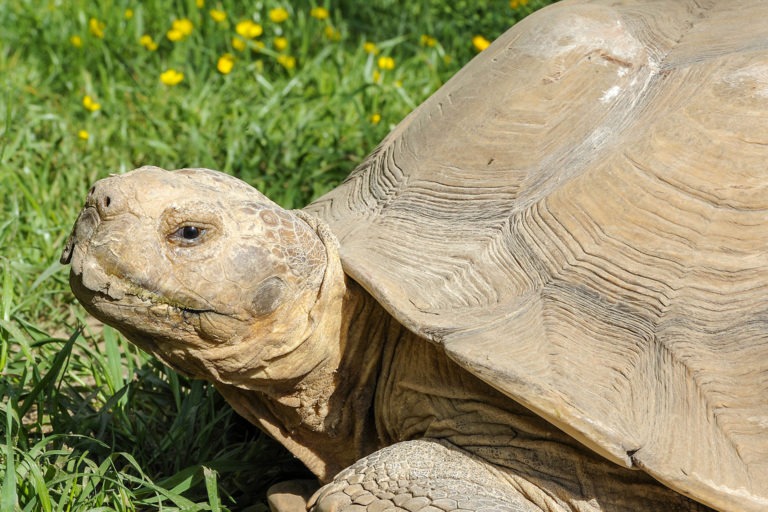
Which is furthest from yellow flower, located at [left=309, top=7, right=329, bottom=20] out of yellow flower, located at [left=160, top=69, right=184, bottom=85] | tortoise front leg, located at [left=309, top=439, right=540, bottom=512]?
tortoise front leg, located at [left=309, top=439, right=540, bottom=512]

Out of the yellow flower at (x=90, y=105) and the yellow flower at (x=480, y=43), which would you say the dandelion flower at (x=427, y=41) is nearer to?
the yellow flower at (x=480, y=43)

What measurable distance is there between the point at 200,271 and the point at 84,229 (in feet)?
1.03

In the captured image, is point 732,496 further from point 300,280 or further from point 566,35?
point 566,35

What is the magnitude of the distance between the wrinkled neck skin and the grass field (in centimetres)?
24

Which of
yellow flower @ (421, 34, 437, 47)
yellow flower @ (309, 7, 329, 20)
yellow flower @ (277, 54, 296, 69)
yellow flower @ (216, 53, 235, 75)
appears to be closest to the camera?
yellow flower @ (216, 53, 235, 75)

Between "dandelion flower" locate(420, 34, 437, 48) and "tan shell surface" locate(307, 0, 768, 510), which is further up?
"tan shell surface" locate(307, 0, 768, 510)

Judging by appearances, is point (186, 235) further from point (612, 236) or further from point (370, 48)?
point (370, 48)

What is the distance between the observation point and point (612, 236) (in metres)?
2.47

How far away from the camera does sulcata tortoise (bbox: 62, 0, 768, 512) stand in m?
2.28

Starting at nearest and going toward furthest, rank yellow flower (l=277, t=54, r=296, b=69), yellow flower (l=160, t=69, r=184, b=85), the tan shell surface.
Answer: the tan shell surface
yellow flower (l=160, t=69, r=184, b=85)
yellow flower (l=277, t=54, r=296, b=69)

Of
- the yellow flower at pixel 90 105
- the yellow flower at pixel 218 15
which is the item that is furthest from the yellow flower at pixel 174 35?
the yellow flower at pixel 90 105

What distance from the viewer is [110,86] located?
553 cm

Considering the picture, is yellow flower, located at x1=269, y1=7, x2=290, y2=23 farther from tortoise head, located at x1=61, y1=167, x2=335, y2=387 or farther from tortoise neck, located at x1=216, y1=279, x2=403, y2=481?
tortoise neck, located at x1=216, y1=279, x2=403, y2=481

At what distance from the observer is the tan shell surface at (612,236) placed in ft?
7.38
